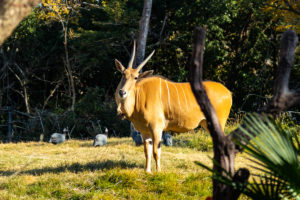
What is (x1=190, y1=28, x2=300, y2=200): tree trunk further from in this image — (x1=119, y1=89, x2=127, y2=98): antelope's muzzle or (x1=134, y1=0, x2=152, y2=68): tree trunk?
(x1=134, y1=0, x2=152, y2=68): tree trunk

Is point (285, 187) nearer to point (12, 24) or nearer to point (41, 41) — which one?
point (12, 24)

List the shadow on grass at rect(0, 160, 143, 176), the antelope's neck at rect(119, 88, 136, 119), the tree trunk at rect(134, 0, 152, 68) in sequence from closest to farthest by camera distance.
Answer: the antelope's neck at rect(119, 88, 136, 119) → the shadow on grass at rect(0, 160, 143, 176) → the tree trunk at rect(134, 0, 152, 68)

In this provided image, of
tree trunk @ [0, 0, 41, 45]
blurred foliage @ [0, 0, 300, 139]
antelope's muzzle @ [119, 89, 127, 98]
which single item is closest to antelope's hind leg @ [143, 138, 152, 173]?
antelope's muzzle @ [119, 89, 127, 98]

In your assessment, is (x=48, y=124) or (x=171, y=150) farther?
(x=48, y=124)

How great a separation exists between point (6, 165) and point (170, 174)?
333 centimetres

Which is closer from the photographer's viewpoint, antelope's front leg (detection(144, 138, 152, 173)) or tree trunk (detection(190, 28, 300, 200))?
tree trunk (detection(190, 28, 300, 200))

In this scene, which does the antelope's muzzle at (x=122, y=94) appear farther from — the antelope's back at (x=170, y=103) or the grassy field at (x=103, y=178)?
the grassy field at (x=103, y=178)

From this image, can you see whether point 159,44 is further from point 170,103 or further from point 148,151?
point 148,151

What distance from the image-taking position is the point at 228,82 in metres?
14.4

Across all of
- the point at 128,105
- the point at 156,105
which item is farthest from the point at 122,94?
the point at 156,105

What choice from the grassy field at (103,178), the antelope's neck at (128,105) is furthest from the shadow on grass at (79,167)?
the antelope's neck at (128,105)

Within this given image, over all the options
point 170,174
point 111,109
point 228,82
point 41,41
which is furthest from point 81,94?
point 170,174

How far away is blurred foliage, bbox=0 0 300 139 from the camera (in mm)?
13008

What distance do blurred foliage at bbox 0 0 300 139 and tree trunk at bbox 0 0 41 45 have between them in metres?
10.8
